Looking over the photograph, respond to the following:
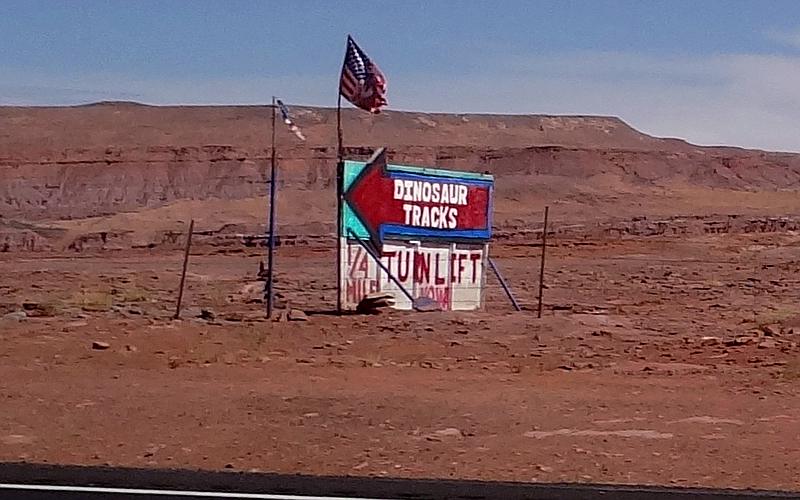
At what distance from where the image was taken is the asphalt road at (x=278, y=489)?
9.07m

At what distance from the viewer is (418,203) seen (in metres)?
22.9

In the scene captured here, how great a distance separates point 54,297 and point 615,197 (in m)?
53.4

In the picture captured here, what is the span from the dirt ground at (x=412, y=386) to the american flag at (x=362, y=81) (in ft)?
10.9

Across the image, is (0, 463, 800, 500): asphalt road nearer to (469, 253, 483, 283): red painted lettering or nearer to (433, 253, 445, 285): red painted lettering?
(433, 253, 445, 285): red painted lettering

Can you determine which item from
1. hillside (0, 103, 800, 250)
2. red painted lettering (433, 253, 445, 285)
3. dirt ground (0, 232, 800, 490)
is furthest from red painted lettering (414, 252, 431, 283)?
hillside (0, 103, 800, 250)

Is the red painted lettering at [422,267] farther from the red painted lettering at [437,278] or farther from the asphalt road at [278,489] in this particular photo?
the asphalt road at [278,489]

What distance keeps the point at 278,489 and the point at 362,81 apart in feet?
44.5

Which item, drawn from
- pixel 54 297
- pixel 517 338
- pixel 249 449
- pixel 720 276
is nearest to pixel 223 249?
pixel 720 276

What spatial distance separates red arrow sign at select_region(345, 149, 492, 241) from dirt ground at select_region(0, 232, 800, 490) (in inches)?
58.8

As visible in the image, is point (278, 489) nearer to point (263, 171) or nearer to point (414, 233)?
point (414, 233)


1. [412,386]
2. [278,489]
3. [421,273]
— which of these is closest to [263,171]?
[421,273]

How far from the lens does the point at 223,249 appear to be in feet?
156

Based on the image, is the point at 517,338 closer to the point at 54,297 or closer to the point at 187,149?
the point at 54,297

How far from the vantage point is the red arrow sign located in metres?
21.9
